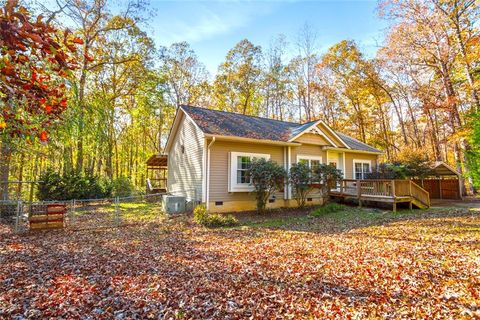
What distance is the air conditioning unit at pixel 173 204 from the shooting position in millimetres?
11445

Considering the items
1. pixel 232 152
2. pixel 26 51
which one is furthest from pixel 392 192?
pixel 26 51

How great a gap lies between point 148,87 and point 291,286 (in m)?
21.1

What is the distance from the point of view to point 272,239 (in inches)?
277

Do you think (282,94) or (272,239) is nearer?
(272,239)

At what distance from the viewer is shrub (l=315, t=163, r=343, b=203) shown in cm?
1225

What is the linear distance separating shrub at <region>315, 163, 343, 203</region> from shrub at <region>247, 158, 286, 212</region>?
6.88 feet

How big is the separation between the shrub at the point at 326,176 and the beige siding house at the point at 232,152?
56.6 inches

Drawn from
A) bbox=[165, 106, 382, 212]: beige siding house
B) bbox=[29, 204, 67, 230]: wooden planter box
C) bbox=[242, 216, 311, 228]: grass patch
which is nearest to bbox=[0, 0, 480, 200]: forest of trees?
bbox=[165, 106, 382, 212]: beige siding house

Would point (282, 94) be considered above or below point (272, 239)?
above

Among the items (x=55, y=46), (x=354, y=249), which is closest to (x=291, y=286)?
(x=354, y=249)

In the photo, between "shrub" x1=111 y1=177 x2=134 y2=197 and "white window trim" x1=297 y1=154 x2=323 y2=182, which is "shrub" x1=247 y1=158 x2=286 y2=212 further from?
"shrub" x1=111 y1=177 x2=134 y2=197

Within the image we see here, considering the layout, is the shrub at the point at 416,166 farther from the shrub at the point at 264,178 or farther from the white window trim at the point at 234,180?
the white window trim at the point at 234,180

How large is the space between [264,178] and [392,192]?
5.95m

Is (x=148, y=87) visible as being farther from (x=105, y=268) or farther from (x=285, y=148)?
(x=105, y=268)
